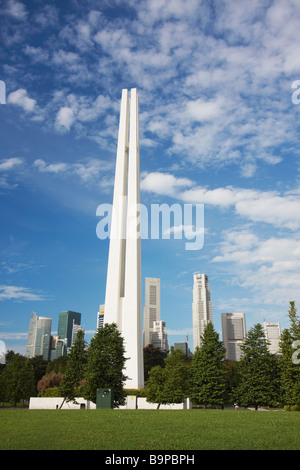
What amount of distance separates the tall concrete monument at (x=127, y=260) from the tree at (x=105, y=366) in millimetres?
13183

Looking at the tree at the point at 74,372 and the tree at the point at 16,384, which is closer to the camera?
the tree at the point at 74,372

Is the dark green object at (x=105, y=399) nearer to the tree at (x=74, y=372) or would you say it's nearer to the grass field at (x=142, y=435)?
the tree at (x=74, y=372)

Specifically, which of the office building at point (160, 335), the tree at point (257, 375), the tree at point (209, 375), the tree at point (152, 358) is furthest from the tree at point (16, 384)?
the office building at point (160, 335)

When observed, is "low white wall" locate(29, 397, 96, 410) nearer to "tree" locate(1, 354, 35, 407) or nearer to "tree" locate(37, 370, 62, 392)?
"tree" locate(1, 354, 35, 407)

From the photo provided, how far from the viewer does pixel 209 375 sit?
30828 mm

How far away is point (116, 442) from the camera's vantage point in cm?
979

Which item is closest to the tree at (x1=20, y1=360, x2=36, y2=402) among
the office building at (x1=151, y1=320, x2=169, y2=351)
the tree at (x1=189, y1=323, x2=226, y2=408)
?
the tree at (x1=189, y1=323, x2=226, y2=408)

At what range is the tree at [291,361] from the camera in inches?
974

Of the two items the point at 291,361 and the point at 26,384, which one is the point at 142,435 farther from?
the point at 26,384

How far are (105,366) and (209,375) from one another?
32.8 feet

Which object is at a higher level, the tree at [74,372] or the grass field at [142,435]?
the tree at [74,372]
